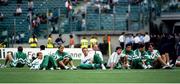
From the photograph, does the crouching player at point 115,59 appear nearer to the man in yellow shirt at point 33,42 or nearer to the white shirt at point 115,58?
the white shirt at point 115,58

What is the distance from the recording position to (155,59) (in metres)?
25.7

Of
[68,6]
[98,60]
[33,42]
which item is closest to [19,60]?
[98,60]

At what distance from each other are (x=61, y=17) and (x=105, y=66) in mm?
18199

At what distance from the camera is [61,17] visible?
44500 mm

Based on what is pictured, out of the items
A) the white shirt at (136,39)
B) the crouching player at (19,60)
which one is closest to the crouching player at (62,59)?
the crouching player at (19,60)

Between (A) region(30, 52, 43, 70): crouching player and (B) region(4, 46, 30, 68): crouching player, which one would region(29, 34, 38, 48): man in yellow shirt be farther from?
(A) region(30, 52, 43, 70): crouching player

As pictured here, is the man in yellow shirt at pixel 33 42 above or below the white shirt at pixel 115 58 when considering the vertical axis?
below

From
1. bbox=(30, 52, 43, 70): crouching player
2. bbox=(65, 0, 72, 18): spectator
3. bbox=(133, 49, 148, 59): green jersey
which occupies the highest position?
bbox=(133, 49, 148, 59): green jersey

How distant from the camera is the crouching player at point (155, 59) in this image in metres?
25.6

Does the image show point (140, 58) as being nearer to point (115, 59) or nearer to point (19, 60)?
point (115, 59)

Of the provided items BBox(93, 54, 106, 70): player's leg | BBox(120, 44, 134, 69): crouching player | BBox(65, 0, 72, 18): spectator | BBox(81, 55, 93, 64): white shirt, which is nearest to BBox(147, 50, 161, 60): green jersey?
BBox(120, 44, 134, 69): crouching player

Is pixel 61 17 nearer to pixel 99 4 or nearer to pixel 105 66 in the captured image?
pixel 99 4

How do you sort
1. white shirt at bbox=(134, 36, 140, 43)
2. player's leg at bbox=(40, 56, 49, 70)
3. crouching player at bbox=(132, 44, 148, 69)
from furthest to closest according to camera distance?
white shirt at bbox=(134, 36, 140, 43) → crouching player at bbox=(132, 44, 148, 69) → player's leg at bbox=(40, 56, 49, 70)

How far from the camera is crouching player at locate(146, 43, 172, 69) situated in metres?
25.6
